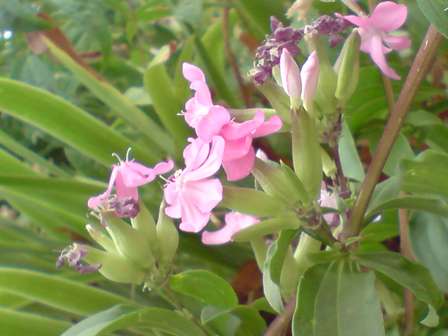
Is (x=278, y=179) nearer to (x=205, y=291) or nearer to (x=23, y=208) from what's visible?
(x=205, y=291)

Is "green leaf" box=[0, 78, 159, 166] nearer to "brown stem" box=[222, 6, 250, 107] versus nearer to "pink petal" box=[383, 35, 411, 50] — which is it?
"brown stem" box=[222, 6, 250, 107]

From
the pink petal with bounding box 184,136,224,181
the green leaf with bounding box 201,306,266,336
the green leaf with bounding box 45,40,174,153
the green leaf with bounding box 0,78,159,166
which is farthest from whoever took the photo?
the green leaf with bounding box 45,40,174,153

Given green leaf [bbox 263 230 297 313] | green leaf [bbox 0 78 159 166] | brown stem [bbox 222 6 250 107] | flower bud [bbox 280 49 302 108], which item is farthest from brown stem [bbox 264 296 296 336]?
brown stem [bbox 222 6 250 107]

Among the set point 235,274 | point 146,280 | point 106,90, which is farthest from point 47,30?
point 146,280

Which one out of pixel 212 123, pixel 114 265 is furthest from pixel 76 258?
pixel 212 123

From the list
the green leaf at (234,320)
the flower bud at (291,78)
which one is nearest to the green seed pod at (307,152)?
the flower bud at (291,78)

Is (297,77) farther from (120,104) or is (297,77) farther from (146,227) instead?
(120,104)

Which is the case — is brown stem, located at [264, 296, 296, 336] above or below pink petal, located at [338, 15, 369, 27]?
below
